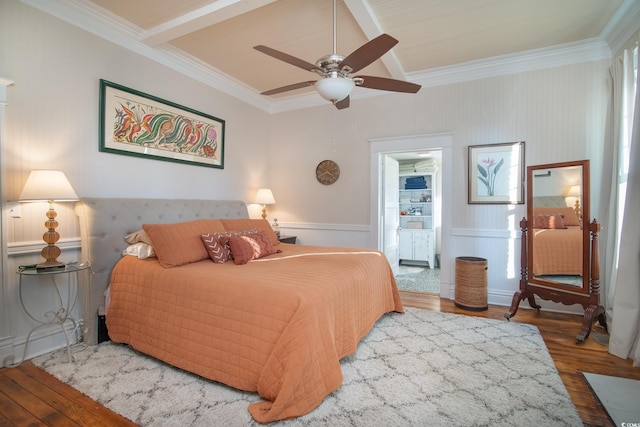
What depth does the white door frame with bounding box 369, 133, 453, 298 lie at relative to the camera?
3.96 m

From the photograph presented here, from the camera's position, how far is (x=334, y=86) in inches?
78.4

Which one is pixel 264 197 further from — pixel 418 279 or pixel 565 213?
pixel 565 213

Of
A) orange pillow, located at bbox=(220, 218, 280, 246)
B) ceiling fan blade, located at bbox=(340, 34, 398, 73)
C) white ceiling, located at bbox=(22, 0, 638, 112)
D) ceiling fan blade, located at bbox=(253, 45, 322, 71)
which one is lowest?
orange pillow, located at bbox=(220, 218, 280, 246)

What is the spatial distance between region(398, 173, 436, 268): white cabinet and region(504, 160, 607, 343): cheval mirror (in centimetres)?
284

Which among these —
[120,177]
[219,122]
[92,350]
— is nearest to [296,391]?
[92,350]

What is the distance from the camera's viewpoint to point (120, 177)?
3.02 meters

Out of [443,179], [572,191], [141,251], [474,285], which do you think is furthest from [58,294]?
[572,191]

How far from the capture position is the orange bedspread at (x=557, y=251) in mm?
2923

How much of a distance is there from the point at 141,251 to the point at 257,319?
4.63ft

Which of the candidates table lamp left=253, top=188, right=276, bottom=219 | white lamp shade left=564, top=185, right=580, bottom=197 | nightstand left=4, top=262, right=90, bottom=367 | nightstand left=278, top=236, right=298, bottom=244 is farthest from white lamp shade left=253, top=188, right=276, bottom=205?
white lamp shade left=564, top=185, right=580, bottom=197

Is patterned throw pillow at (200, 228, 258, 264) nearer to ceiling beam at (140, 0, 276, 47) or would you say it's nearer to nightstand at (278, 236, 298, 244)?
nightstand at (278, 236, 298, 244)

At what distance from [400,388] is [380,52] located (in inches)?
81.7

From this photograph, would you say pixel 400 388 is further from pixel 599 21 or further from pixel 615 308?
pixel 599 21

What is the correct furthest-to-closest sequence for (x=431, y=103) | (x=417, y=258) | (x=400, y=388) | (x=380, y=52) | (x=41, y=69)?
1. (x=417, y=258)
2. (x=431, y=103)
3. (x=41, y=69)
4. (x=400, y=388)
5. (x=380, y=52)
